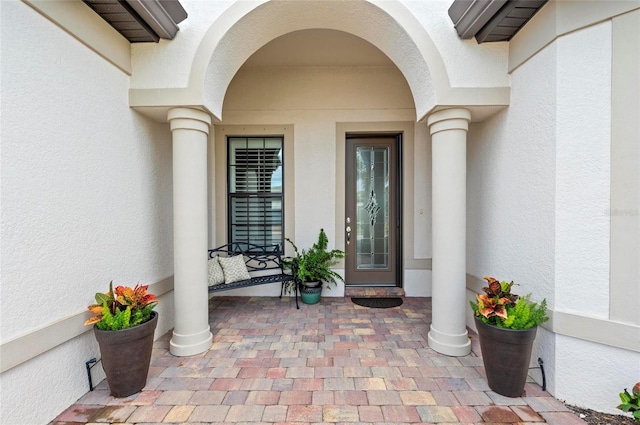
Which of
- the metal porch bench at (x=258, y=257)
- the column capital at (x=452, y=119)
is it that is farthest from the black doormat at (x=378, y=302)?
the column capital at (x=452, y=119)

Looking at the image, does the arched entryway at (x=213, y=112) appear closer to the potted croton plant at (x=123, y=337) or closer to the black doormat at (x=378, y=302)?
the potted croton plant at (x=123, y=337)

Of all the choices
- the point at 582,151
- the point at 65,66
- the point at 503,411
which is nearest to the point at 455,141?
the point at 582,151

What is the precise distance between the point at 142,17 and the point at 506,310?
3.66 metres

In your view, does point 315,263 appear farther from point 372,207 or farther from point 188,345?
point 188,345

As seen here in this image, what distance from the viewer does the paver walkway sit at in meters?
1.97

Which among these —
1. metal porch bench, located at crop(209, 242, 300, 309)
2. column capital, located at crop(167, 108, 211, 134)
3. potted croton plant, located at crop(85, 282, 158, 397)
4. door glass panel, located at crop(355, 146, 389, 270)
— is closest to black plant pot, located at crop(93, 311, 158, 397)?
potted croton plant, located at crop(85, 282, 158, 397)

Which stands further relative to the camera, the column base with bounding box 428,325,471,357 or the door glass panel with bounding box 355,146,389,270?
the door glass panel with bounding box 355,146,389,270

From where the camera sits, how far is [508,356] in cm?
212

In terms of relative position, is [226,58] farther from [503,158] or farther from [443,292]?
[443,292]

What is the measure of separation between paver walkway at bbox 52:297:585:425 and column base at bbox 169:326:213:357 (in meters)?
0.06

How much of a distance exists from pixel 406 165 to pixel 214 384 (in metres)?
3.65

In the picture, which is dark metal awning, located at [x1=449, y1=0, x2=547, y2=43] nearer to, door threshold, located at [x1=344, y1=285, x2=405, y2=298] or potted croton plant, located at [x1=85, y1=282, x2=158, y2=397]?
door threshold, located at [x1=344, y1=285, x2=405, y2=298]

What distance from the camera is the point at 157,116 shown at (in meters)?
2.93

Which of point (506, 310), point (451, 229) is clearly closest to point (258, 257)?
point (451, 229)
